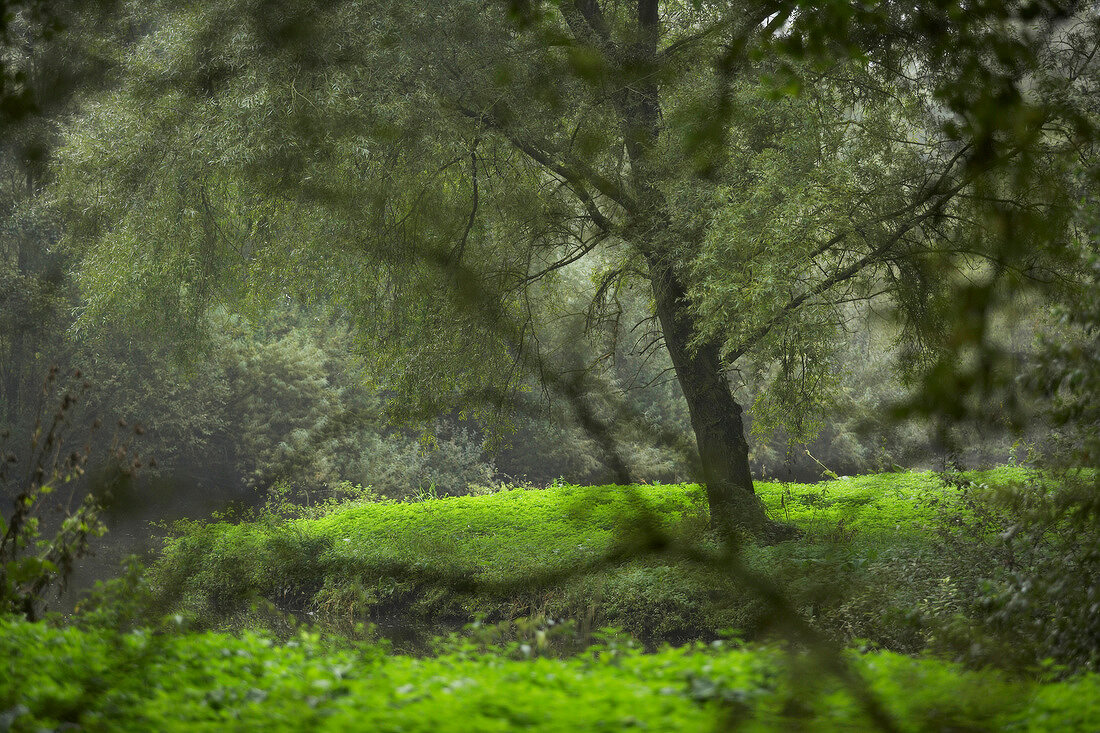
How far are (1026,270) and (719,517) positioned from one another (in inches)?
178

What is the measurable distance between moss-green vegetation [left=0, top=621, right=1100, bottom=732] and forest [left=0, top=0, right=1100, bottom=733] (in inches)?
1.3

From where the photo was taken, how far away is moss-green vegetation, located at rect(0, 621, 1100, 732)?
3.26 meters

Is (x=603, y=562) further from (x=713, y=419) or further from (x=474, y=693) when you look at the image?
(x=474, y=693)

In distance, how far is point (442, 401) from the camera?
1084cm

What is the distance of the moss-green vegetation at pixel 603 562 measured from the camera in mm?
8312

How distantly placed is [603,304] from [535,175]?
1.97 metres

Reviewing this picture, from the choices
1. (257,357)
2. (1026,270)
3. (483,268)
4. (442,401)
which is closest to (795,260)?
(1026,270)

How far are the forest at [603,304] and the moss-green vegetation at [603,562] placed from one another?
7 cm

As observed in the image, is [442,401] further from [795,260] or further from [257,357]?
[257,357]

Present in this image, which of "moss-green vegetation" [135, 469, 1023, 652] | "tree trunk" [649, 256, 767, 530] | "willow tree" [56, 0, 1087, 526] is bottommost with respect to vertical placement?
"moss-green vegetation" [135, 469, 1023, 652]

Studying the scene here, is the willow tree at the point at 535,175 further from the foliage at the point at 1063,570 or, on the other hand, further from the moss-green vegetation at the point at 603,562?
the foliage at the point at 1063,570

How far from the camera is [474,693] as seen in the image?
11.8 ft

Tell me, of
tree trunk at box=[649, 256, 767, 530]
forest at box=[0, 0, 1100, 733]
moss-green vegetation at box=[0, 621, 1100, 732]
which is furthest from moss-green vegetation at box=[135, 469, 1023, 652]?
moss-green vegetation at box=[0, 621, 1100, 732]

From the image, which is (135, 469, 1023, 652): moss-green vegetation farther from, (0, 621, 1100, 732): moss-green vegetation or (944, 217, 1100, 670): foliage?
(0, 621, 1100, 732): moss-green vegetation
